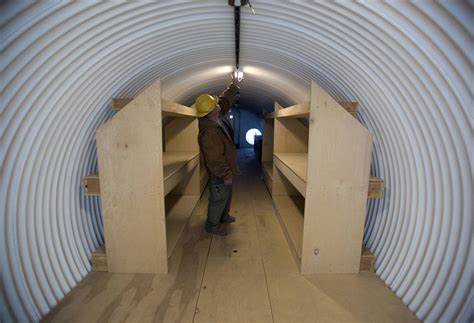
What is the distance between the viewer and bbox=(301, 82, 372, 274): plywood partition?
116 inches

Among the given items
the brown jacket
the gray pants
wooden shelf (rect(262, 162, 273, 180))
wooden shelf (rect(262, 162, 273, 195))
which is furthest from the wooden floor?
wooden shelf (rect(262, 162, 273, 180))

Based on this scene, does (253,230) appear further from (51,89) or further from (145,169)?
(51,89)

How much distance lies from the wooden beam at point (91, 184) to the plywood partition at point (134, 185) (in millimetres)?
89

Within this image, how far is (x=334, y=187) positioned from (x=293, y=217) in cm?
181

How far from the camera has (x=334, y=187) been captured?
3.08 m

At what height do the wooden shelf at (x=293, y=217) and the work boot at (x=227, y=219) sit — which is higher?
the wooden shelf at (x=293, y=217)

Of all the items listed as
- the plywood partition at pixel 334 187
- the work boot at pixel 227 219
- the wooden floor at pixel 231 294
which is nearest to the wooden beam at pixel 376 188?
the plywood partition at pixel 334 187

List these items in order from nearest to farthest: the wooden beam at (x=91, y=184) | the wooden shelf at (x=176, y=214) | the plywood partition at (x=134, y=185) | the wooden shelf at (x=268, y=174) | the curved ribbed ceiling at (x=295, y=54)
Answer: the curved ribbed ceiling at (x=295, y=54) < the plywood partition at (x=134, y=185) < the wooden beam at (x=91, y=184) < the wooden shelf at (x=176, y=214) < the wooden shelf at (x=268, y=174)

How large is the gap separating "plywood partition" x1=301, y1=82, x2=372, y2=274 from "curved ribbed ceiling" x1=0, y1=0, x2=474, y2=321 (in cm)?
42

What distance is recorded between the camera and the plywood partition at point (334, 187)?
9.68 ft

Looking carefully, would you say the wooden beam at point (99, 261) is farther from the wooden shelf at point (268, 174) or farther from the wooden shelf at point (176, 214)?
the wooden shelf at point (268, 174)

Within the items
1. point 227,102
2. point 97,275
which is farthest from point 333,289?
point 227,102

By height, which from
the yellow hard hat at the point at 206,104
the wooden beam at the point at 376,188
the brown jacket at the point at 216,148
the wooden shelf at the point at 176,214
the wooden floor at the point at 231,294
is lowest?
the wooden floor at the point at 231,294

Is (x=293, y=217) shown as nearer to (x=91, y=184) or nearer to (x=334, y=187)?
(x=334, y=187)
